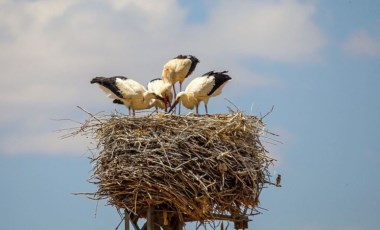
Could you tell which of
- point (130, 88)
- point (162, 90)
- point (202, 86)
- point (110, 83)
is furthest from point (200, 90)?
point (110, 83)

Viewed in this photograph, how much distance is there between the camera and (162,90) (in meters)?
14.3

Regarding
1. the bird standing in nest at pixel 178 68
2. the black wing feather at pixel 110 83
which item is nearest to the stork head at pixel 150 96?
the black wing feather at pixel 110 83

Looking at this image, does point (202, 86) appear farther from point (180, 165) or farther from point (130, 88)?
point (180, 165)

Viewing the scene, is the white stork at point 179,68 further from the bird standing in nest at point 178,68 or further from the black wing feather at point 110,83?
the black wing feather at point 110,83

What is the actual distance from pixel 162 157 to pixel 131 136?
555 mm

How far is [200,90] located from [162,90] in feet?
2.26

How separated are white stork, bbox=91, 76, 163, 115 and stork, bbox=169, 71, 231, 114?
1.20 ft

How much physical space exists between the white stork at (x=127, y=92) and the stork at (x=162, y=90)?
10 centimetres

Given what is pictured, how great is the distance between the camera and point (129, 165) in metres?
11.4

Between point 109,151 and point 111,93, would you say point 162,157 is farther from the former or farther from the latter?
point 111,93

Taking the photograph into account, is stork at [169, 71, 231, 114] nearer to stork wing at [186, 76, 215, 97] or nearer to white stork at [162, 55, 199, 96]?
stork wing at [186, 76, 215, 97]

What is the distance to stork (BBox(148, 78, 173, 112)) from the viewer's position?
14.0 m

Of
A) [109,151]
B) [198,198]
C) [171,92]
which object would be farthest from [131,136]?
[171,92]

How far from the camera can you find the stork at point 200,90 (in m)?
13.9
